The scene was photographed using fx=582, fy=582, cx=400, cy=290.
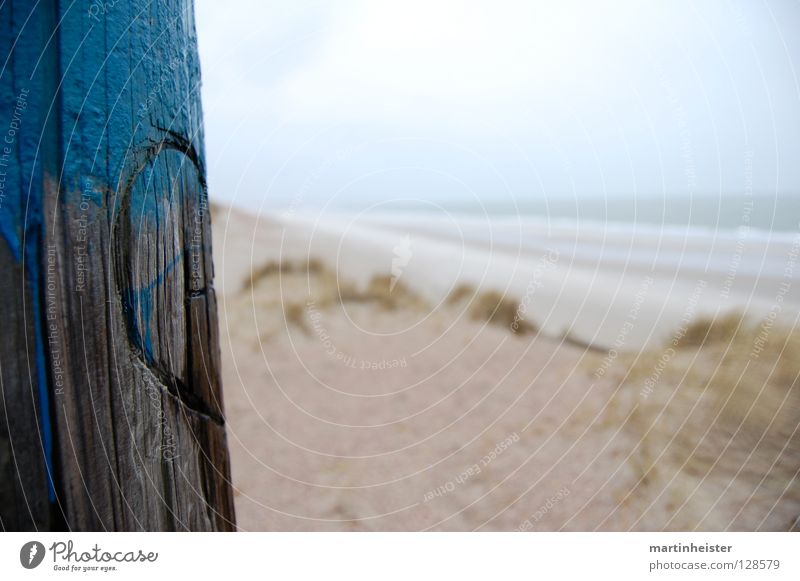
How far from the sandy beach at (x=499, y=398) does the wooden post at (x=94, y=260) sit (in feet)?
2.98

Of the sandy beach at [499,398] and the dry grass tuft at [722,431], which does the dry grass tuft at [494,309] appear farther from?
the dry grass tuft at [722,431]

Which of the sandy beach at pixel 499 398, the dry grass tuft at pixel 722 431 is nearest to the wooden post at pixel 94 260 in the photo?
the sandy beach at pixel 499 398

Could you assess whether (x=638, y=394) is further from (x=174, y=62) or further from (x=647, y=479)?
(x=174, y=62)

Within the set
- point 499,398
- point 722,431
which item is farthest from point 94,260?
point 499,398

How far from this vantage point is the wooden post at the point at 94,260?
0.39 metres

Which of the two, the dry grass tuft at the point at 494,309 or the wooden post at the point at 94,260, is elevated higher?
the wooden post at the point at 94,260

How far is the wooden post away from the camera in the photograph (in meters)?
0.39

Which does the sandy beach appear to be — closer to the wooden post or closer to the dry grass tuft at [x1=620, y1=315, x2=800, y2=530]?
the dry grass tuft at [x1=620, y1=315, x2=800, y2=530]

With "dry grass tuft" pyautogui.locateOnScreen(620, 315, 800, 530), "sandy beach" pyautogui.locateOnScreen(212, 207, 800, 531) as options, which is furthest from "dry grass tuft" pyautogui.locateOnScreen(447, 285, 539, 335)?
"dry grass tuft" pyautogui.locateOnScreen(620, 315, 800, 530)

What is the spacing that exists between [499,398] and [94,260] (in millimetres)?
1676

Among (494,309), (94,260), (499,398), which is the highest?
(94,260)

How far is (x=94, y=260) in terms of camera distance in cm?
41

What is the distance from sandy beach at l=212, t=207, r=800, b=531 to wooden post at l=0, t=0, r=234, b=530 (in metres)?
0.91

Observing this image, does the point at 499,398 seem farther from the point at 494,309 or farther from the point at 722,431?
the point at 494,309
